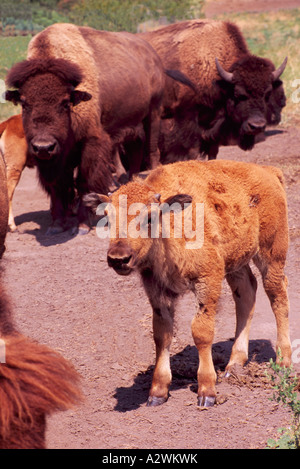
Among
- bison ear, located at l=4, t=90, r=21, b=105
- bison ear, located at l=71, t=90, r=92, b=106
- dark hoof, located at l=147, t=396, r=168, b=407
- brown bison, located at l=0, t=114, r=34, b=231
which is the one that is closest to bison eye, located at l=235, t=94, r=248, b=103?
bison ear, located at l=71, t=90, r=92, b=106

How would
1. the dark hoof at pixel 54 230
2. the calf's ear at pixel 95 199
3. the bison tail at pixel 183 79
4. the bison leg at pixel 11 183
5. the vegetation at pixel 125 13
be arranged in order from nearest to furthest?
1. the calf's ear at pixel 95 199
2. the dark hoof at pixel 54 230
3. the bison leg at pixel 11 183
4. the bison tail at pixel 183 79
5. the vegetation at pixel 125 13

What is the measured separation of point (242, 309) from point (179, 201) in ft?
4.58

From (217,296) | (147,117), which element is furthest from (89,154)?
(217,296)

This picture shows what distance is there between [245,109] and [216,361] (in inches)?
212

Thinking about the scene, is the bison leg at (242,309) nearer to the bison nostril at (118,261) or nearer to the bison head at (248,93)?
the bison nostril at (118,261)

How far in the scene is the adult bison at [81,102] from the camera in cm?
822

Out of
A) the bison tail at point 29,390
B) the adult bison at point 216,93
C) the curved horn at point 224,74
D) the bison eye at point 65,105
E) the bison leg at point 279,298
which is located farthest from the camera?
the curved horn at point 224,74

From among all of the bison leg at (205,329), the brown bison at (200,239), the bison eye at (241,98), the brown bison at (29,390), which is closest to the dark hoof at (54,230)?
the bison eye at (241,98)

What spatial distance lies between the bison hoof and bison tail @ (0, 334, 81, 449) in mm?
1947

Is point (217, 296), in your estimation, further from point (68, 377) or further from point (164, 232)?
point (68, 377)

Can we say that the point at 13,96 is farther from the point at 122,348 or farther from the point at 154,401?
the point at 154,401

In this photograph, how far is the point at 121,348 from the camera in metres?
5.72

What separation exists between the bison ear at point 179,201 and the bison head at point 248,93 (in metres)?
5.81

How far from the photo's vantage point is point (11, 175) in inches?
368
